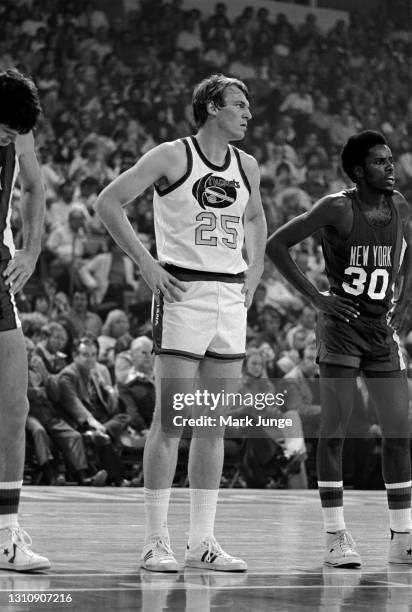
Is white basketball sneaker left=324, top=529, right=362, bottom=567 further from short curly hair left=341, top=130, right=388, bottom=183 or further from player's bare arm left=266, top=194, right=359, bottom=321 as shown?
short curly hair left=341, top=130, right=388, bottom=183

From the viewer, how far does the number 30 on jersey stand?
5.30 m

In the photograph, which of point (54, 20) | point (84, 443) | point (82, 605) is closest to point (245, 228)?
point (82, 605)

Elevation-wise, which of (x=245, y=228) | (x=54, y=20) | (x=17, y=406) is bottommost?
(x=17, y=406)

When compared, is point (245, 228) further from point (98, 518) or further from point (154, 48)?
point (154, 48)

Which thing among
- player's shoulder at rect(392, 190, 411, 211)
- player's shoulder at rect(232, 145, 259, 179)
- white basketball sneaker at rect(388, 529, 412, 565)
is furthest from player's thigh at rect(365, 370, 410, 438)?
player's shoulder at rect(232, 145, 259, 179)

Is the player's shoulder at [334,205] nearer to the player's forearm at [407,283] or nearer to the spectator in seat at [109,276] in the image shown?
the player's forearm at [407,283]

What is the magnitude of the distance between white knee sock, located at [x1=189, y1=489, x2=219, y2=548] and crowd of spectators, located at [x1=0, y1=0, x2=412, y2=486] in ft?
17.8

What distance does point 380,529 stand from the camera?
22.1ft

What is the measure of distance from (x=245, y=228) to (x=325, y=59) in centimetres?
1599

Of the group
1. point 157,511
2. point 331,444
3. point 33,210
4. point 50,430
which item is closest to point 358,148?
point 331,444

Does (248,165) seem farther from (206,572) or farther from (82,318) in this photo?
(82,318)

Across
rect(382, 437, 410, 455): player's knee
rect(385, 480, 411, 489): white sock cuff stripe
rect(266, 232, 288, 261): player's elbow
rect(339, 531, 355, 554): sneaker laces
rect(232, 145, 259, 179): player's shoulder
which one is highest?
rect(232, 145, 259, 179): player's shoulder

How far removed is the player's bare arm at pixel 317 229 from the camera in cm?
529

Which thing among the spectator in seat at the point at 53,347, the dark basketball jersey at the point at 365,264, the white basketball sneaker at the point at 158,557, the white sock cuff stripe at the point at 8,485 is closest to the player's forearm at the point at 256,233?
the dark basketball jersey at the point at 365,264
